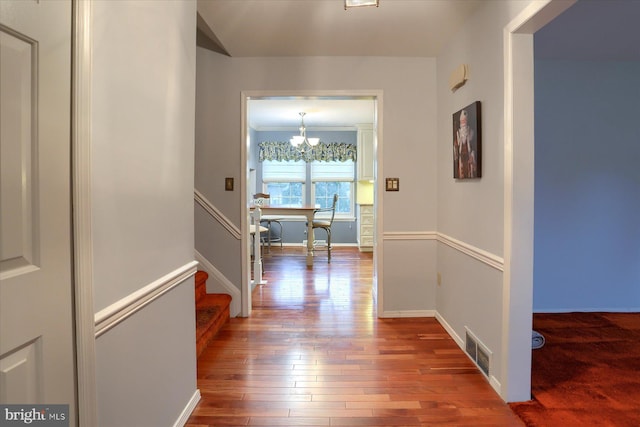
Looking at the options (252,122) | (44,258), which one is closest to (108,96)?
(44,258)

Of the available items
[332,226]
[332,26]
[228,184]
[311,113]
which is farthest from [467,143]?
[332,226]

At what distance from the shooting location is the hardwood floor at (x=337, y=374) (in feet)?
6.54

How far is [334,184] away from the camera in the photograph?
8.06 m

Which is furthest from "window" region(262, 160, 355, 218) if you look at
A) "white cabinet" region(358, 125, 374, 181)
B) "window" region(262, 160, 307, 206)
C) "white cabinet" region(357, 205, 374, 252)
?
"white cabinet" region(357, 205, 374, 252)

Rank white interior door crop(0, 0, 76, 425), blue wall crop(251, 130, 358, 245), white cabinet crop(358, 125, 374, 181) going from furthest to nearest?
blue wall crop(251, 130, 358, 245) → white cabinet crop(358, 125, 374, 181) → white interior door crop(0, 0, 76, 425)

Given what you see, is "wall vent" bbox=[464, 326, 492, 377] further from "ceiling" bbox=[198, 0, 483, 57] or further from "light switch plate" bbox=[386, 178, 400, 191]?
"ceiling" bbox=[198, 0, 483, 57]

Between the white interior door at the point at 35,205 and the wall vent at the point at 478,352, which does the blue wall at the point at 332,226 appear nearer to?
the wall vent at the point at 478,352

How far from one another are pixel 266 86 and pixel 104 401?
2.90m

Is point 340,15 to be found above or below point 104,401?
above

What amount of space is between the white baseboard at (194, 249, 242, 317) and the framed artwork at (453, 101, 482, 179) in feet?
7.16

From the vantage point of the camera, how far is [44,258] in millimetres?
958

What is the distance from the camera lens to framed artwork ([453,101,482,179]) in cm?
248

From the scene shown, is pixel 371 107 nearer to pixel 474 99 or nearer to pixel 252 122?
pixel 252 122

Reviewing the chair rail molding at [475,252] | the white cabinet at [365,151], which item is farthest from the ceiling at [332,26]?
the white cabinet at [365,151]
